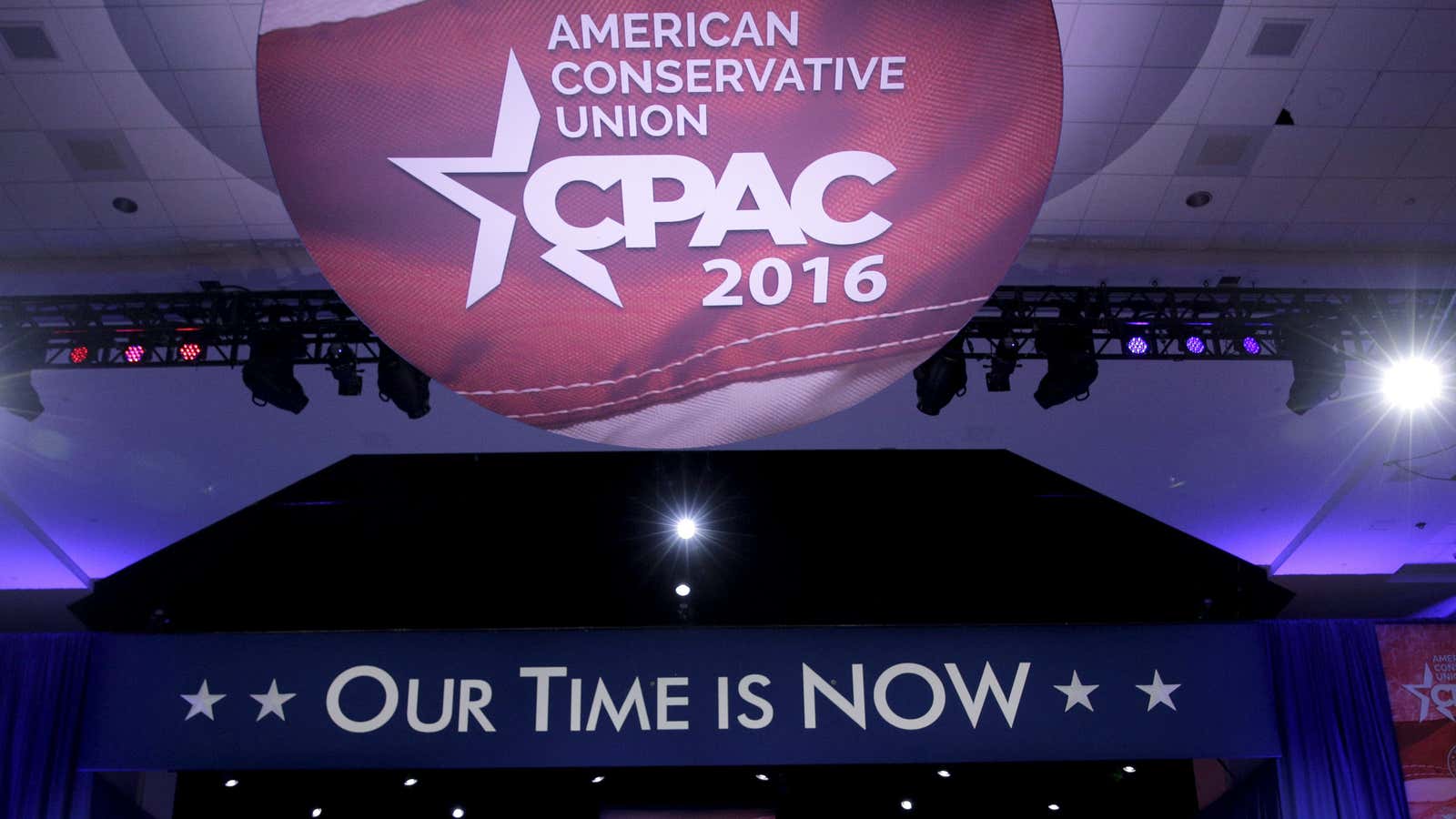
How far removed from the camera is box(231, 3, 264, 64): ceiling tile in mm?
4848

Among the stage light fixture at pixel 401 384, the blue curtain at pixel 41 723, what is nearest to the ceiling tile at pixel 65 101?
the stage light fixture at pixel 401 384

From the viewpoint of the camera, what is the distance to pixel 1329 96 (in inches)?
214

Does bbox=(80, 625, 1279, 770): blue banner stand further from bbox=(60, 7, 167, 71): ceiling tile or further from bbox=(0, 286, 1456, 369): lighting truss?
bbox=(60, 7, 167, 71): ceiling tile

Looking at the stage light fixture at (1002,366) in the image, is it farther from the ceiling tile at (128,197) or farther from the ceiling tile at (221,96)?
the ceiling tile at (128,197)

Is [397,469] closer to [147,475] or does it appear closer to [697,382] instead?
[147,475]

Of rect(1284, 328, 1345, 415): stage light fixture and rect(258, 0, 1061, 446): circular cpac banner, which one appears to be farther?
rect(1284, 328, 1345, 415): stage light fixture

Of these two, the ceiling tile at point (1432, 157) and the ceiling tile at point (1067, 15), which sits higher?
the ceiling tile at point (1432, 157)

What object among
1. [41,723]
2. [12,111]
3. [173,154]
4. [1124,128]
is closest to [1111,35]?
[1124,128]

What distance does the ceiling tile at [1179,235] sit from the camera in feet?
20.7

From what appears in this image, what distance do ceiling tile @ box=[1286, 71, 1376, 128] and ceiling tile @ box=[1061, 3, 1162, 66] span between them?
79 cm

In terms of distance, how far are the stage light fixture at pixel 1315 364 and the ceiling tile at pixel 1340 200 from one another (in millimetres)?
588

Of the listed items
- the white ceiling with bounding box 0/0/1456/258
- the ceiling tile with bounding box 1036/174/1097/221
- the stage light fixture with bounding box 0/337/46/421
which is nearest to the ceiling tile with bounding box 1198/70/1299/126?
the white ceiling with bounding box 0/0/1456/258

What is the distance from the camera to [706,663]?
721 cm

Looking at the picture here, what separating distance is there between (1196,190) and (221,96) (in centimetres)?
442
